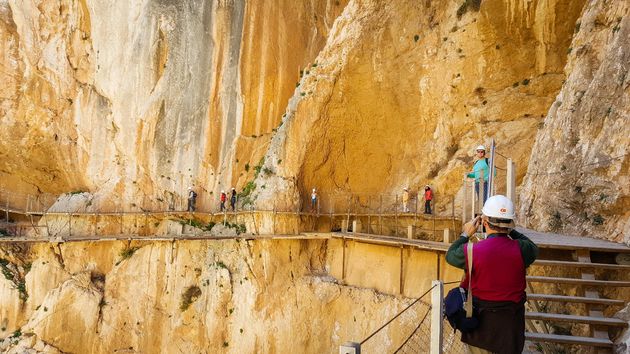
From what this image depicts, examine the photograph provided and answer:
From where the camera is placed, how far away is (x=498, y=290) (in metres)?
3.50

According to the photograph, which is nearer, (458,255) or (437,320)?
(458,255)

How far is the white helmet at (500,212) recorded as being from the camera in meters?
3.65

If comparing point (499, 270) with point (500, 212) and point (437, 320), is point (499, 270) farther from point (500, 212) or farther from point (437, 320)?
point (437, 320)

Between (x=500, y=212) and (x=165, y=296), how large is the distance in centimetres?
1950

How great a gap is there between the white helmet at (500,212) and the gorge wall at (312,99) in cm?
545

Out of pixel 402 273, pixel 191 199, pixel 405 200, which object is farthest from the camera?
pixel 191 199

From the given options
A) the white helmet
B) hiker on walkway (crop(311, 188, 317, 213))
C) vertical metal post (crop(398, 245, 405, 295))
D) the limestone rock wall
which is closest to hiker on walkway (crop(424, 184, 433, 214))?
the limestone rock wall

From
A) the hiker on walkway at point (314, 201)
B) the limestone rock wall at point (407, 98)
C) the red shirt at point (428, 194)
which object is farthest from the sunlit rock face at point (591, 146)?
the hiker on walkway at point (314, 201)

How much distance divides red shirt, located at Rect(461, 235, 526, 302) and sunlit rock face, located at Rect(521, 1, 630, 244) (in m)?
4.93

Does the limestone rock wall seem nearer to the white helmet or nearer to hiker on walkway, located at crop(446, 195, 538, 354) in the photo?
the white helmet

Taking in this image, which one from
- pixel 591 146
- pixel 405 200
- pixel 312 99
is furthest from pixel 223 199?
pixel 591 146

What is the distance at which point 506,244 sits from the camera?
11.6ft

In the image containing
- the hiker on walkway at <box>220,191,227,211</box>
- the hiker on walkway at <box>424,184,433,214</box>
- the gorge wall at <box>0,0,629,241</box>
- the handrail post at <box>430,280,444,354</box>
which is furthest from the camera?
the hiker on walkway at <box>220,191,227,211</box>

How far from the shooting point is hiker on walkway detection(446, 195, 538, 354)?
11.5ft
